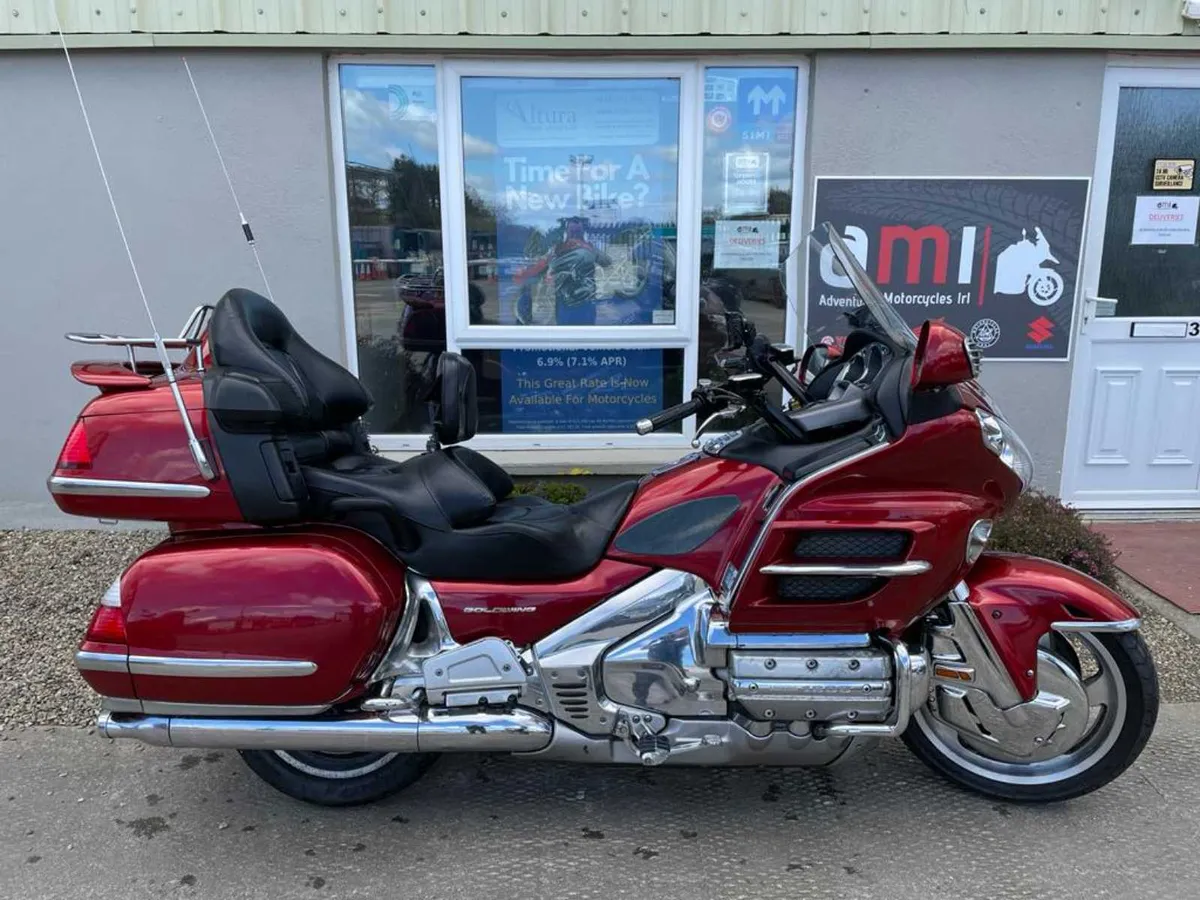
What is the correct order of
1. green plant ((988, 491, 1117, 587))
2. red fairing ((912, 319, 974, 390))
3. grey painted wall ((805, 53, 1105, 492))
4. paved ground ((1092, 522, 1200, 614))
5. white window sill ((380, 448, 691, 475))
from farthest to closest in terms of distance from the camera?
1. white window sill ((380, 448, 691, 475))
2. grey painted wall ((805, 53, 1105, 492))
3. paved ground ((1092, 522, 1200, 614))
4. green plant ((988, 491, 1117, 587))
5. red fairing ((912, 319, 974, 390))

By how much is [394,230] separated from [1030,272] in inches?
149

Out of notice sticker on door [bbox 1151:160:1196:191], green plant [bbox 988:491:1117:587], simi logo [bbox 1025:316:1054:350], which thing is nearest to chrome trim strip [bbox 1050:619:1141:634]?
green plant [bbox 988:491:1117:587]

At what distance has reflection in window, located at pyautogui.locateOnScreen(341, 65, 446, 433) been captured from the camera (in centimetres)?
492

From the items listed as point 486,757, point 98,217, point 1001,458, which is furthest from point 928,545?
point 98,217

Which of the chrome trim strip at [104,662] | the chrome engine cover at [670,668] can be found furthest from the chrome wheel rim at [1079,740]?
the chrome trim strip at [104,662]

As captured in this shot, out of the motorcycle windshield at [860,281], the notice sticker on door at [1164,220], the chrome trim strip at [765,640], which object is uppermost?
the notice sticker on door at [1164,220]

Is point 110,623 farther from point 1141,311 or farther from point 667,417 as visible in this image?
point 1141,311

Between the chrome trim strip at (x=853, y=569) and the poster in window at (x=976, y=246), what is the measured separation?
9.92 ft

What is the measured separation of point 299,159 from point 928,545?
4152mm

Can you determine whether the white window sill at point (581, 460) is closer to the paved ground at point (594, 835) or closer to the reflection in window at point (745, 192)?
the reflection in window at point (745, 192)

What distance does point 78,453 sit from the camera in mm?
2307

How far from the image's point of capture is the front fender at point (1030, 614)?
94.4 inches

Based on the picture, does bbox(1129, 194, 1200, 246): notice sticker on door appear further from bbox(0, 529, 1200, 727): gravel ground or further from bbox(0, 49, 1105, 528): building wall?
bbox(0, 529, 1200, 727): gravel ground

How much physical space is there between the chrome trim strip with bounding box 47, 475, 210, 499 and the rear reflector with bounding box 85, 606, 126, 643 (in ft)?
1.05
